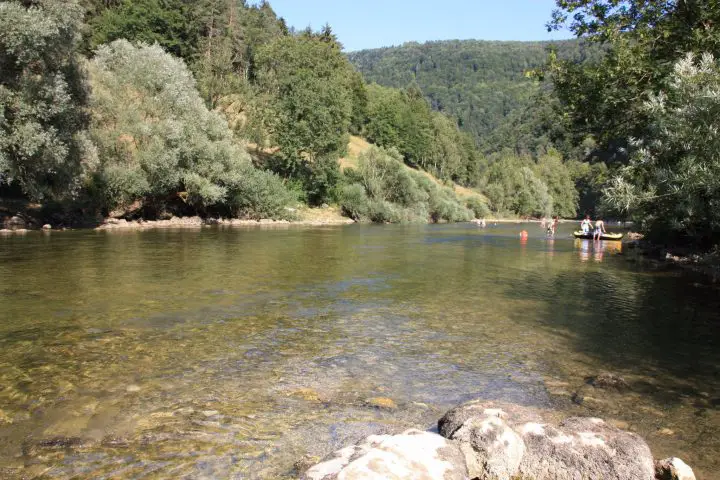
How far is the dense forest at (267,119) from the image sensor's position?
21.5 metres

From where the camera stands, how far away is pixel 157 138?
160 ft

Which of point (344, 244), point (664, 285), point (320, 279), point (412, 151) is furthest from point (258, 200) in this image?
point (412, 151)

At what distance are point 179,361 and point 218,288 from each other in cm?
783

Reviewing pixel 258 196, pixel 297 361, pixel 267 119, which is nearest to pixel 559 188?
pixel 267 119

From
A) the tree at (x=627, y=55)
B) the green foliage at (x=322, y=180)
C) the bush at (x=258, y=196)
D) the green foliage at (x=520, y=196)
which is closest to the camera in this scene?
the tree at (x=627, y=55)

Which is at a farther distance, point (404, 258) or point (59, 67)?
point (59, 67)

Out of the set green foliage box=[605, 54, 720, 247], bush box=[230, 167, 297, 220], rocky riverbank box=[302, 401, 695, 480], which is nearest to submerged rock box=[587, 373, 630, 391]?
rocky riverbank box=[302, 401, 695, 480]

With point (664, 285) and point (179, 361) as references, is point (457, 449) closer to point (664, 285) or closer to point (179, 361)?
point (179, 361)

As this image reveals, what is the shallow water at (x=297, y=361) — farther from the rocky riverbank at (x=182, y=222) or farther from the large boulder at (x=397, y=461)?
the rocky riverbank at (x=182, y=222)

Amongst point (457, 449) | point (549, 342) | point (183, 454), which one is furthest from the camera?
point (549, 342)

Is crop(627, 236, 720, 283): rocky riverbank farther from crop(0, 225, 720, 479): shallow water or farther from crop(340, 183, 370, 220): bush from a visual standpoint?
crop(340, 183, 370, 220): bush

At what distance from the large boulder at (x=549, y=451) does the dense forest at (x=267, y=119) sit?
14.9 metres


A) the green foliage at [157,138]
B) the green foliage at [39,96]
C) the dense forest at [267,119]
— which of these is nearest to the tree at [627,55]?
the dense forest at [267,119]

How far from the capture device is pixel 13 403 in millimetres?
7492
